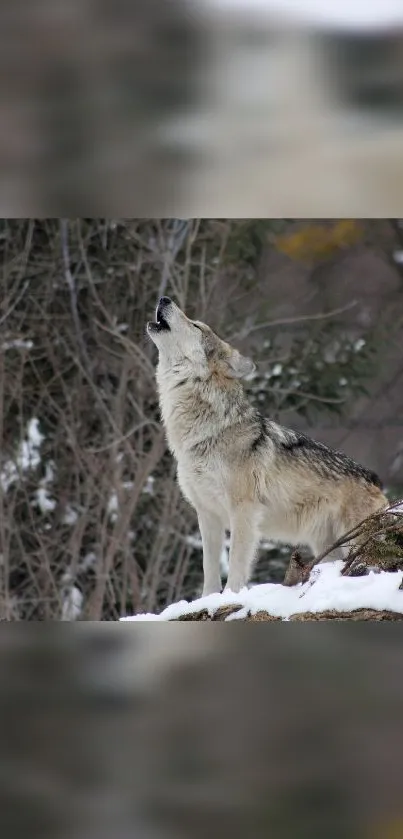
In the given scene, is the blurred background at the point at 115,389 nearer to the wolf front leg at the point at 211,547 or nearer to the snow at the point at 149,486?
the snow at the point at 149,486

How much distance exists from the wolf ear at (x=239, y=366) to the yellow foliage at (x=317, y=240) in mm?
6932

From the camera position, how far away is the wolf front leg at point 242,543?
5.42 meters

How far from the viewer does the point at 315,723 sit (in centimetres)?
100

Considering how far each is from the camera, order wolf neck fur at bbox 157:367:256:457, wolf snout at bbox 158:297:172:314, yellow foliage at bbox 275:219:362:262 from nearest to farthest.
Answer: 1. wolf snout at bbox 158:297:172:314
2. wolf neck fur at bbox 157:367:256:457
3. yellow foliage at bbox 275:219:362:262

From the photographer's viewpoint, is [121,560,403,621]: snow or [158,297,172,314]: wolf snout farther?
[158,297,172,314]: wolf snout

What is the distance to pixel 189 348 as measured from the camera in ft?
18.6

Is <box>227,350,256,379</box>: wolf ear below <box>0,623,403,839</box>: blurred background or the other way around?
the other way around

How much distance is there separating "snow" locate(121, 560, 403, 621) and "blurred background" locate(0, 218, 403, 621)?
6.10 metres

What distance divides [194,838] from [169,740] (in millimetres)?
90
